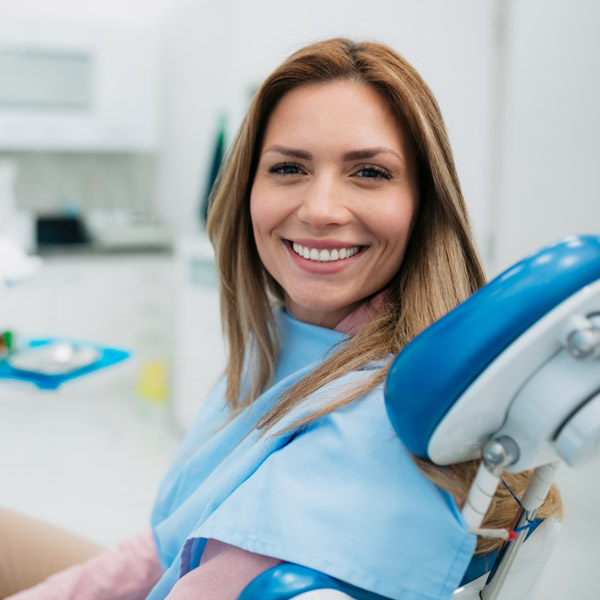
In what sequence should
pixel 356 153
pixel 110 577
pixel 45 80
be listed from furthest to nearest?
1. pixel 45 80
2. pixel 110 577
3. pixel 356 153

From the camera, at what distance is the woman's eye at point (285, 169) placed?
865mm

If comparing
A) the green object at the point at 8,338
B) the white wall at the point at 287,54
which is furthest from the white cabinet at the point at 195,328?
the green object at the point at 8,338

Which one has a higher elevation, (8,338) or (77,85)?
(77,85)

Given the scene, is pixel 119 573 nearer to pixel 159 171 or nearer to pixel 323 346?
pixel 323 346

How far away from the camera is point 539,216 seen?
1894 mm

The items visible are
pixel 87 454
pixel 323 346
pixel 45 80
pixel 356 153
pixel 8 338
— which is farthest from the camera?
pixel 45 80

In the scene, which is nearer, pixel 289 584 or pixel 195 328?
pixel 289 584

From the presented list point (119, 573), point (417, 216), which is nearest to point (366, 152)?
point (417, 216)

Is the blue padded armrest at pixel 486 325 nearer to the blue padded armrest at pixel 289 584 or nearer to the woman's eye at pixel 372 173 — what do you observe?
the blue padded armrest at pixel 289 584

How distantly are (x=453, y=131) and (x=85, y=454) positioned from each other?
2.09m

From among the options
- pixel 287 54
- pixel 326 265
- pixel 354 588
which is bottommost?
pixel 354 588

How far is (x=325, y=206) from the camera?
80cm

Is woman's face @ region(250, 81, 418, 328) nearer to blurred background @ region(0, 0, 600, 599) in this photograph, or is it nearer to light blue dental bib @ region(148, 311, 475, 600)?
light blue dental bib @ region(148, 311, 475, 600)

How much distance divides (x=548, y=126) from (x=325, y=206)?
130 centimetres
